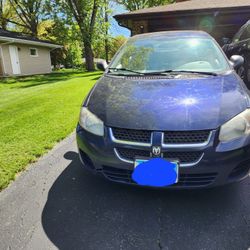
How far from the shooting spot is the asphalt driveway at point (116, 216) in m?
2.00

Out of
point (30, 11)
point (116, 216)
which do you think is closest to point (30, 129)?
point (116, 216)

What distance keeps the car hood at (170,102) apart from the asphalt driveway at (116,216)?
0.75 meters

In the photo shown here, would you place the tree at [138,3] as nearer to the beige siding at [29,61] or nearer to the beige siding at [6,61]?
the beige siding at [29,61]

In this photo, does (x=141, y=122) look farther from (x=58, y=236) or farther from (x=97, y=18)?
(x=97, y=18)

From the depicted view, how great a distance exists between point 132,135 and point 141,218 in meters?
0.70

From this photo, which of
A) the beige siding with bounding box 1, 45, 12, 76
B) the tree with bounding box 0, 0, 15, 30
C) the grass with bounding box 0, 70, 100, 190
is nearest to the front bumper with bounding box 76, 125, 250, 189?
the grass with bounding box 0, 70, 100, 190

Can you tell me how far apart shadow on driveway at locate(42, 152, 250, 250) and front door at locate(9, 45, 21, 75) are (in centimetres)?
1773

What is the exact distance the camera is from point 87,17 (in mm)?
22562

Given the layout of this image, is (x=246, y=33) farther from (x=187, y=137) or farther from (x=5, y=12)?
(x=5, y=12)

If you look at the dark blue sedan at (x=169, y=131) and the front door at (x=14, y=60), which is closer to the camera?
the dark blue sedan at (x=169, y=131)

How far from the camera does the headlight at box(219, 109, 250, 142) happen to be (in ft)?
6.95

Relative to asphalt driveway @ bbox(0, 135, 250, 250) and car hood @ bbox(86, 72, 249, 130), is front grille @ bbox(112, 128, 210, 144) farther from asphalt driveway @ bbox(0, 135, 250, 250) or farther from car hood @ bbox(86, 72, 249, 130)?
asphalt driveway @ bbox(0, 135, 250, 250)

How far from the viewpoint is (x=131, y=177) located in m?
2.28

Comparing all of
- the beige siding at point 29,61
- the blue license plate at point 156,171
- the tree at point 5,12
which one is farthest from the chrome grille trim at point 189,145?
the tree at point 5,12
